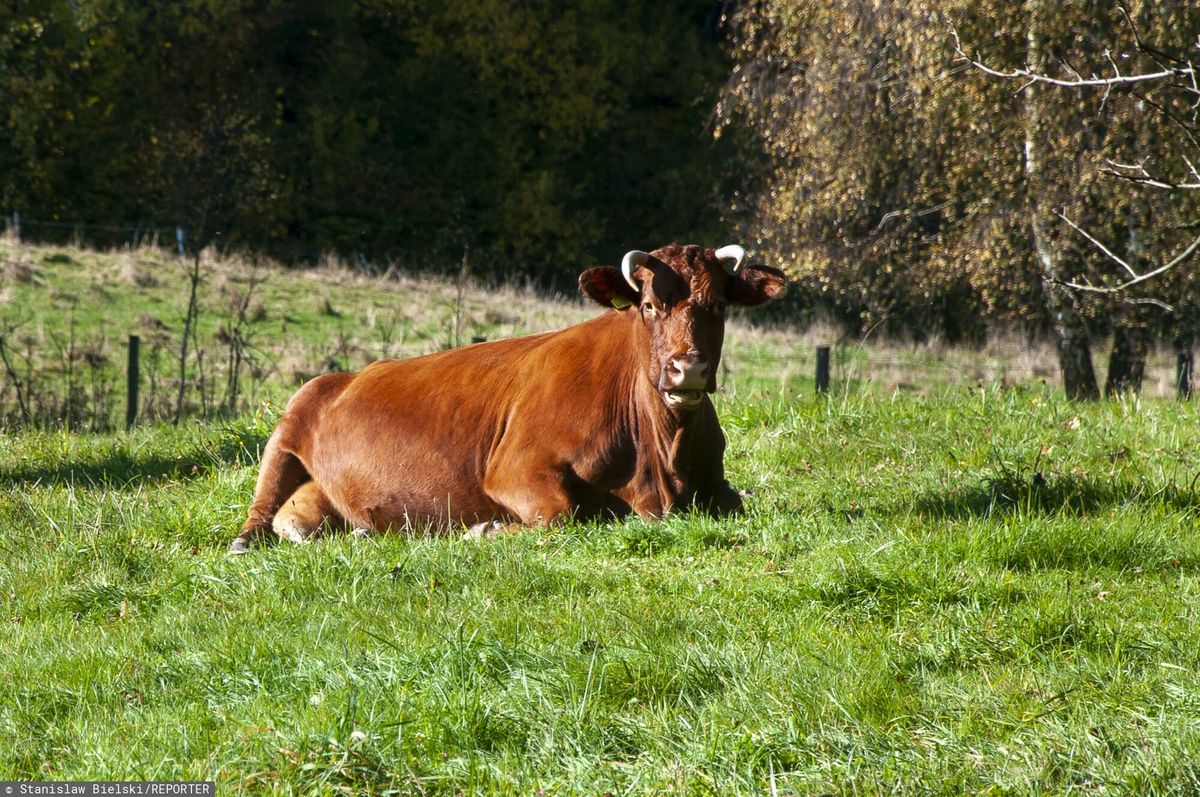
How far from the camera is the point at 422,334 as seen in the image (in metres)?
22.1

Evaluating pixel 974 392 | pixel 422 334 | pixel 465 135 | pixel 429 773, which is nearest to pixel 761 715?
pixel 429 773

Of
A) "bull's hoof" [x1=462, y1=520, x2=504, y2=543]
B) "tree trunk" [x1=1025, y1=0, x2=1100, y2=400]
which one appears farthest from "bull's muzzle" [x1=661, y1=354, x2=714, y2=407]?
"tree trunk" [x1=1025, y1=0, x2=1100, y2=400]

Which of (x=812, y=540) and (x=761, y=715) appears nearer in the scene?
(x=761, y=715)

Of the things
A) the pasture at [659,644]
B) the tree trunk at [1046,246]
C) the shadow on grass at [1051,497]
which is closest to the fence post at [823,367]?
the tree trunk at [1046,246]

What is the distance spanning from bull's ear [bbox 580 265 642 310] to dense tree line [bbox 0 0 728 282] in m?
31.1

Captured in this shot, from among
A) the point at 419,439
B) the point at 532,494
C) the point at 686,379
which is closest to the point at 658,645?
the point at 686,379

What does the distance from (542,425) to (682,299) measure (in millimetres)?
1157

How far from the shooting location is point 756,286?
7668 millimetres

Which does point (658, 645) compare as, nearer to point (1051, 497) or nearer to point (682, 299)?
point (682, 299)

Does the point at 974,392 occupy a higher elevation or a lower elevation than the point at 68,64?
lower

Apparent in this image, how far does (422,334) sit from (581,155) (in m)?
22.9

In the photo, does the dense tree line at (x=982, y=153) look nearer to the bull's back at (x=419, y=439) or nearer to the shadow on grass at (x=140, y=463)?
the bull's back at (x=419, y=439)

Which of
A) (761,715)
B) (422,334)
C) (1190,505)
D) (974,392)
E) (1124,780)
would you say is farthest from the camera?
(422,334)

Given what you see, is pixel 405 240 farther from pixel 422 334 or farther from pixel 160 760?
pixel 160 760
